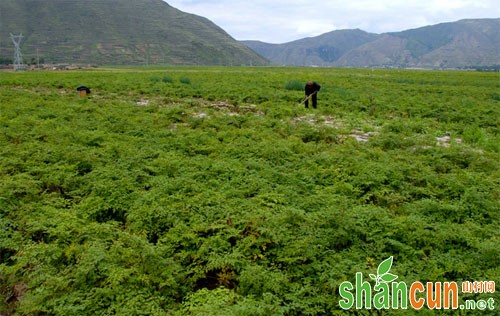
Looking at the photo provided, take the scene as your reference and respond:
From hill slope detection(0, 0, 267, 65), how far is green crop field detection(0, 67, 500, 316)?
382 ft

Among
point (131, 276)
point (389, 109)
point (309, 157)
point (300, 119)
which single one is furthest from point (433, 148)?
point (131, 276)

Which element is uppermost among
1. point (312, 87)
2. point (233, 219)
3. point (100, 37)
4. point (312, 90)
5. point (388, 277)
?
point (100, 37)

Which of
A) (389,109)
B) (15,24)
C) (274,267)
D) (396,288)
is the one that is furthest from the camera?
(15,24)

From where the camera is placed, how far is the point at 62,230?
5.30 metres

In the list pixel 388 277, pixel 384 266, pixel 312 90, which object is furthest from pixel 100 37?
pixel 388 277

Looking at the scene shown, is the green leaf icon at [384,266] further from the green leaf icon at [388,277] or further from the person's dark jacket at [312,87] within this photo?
the person's dark jacket at [312,87]

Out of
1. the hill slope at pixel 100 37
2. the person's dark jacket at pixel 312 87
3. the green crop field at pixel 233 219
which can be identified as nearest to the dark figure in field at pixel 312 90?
the person's dark jacket at pixel 312 87

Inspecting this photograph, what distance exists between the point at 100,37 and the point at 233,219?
15574 cm

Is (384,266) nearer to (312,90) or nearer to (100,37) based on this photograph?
(312,90)

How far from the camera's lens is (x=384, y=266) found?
15.3ft

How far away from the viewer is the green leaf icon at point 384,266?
455 centimetres

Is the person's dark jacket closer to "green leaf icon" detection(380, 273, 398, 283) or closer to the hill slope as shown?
"green leaf icon" detection(380, 273, 398, 283)

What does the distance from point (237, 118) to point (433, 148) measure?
6513mm

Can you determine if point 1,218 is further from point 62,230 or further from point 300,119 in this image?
point 300,119
